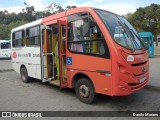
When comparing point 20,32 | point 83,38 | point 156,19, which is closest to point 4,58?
point 20,32

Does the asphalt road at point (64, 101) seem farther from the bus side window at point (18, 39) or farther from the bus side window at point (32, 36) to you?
→ the bus side window at point (18, 39)

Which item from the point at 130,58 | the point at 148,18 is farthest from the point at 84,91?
the point at 148,18

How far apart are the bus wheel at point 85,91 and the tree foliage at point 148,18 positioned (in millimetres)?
37088

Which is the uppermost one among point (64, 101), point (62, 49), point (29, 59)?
point (62, 49)

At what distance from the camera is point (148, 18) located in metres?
42.4

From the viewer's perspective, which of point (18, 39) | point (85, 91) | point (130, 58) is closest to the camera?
point (130, 58)

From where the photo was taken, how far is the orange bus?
20.1 ft

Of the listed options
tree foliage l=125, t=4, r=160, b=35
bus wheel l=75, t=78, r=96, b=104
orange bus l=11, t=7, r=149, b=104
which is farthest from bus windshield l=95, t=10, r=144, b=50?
tree foliage l=125, t=4, r=160, b=35

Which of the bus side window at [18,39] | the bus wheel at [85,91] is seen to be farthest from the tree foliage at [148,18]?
the bus wheel at [85,91]

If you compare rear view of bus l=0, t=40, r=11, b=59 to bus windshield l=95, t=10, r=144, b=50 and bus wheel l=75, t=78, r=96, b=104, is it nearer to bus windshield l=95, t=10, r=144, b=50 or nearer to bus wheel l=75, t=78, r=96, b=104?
bus wheel l=75, t=78, r=96, b=104

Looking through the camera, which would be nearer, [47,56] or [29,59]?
[47,56]

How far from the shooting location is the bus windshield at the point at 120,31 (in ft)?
20.9

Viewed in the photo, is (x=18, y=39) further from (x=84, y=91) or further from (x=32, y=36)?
(x=84, y=91)

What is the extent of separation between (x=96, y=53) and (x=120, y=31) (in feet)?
3.06
